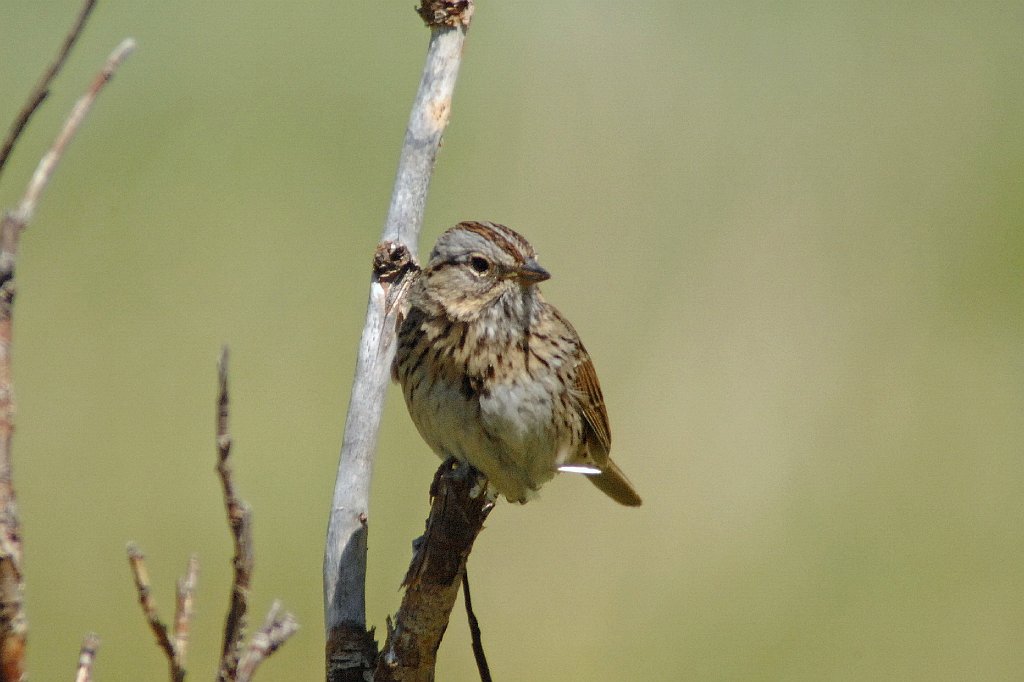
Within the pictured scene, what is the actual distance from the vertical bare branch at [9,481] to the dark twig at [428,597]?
4.09 ft

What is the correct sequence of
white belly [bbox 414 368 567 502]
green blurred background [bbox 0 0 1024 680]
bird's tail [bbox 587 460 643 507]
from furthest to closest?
green blurred background [bbox 0 0 1024 680]
bird's tail [bbox 587 460 643 507]
white belly [bbox 414 368 567 502]

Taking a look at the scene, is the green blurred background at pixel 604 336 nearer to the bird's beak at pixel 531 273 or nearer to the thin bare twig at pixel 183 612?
the bird's beak at pixel 531 273

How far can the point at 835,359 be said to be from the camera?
665cm

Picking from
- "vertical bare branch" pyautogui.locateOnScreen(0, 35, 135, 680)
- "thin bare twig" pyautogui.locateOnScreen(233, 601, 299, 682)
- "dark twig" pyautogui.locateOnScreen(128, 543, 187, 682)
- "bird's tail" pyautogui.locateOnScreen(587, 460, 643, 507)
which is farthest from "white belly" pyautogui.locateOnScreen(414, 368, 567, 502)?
"vertical bare branch" pyautogui.locateOnScreen(0, 35, 135, 680)

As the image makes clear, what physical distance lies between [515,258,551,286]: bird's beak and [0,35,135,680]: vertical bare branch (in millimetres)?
2071

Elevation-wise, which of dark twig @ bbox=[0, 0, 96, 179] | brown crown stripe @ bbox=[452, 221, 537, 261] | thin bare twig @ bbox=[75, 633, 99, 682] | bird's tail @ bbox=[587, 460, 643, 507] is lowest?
thin bare twig @ bbox=[75, 633, 99, 682]

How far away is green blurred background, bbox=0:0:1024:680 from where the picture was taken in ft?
18.1

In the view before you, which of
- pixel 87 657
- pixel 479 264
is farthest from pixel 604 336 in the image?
pixel 87 657

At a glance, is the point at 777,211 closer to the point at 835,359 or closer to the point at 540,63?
Answer: the point at 835,359

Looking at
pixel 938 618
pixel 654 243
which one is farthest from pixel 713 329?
pixel 938 618

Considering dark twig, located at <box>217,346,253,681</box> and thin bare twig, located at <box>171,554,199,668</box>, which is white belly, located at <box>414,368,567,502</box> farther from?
dark twig, located at <box>217,346,253,681</box>

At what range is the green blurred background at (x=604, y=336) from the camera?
5.53 metres

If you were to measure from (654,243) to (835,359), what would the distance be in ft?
3.81

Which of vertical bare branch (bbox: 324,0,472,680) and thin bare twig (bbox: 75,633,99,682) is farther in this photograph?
vertical bare branch (bbox: 324,0,472,680)
